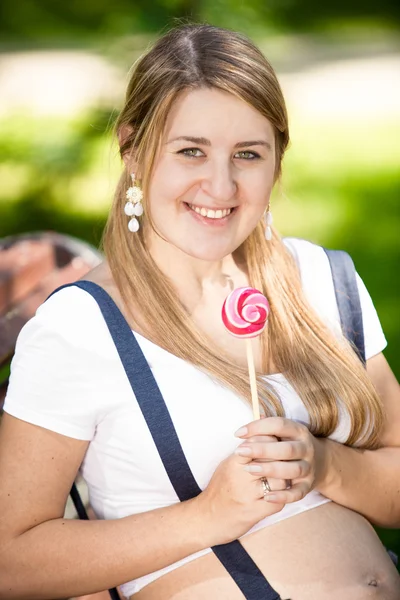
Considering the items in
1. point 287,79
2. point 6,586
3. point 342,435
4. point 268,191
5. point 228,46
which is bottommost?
point 6,586

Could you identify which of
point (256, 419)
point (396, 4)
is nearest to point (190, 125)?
point (256, 419)

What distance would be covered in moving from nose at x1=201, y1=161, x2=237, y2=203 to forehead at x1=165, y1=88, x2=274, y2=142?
72 millimetres

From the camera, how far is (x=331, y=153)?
856cm

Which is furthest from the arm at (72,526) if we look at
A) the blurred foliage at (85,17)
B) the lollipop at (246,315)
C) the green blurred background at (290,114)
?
the blurred foliage at (85,17)

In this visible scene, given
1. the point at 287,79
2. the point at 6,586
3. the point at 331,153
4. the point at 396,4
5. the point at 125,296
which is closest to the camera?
the point at 6,586

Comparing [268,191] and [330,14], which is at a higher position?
[330,14]

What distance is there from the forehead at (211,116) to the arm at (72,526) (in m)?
0.82

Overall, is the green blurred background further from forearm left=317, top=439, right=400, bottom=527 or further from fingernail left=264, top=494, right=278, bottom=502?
fingernail left=264, top=494, right=278, bottom=502

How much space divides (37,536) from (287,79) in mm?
9831

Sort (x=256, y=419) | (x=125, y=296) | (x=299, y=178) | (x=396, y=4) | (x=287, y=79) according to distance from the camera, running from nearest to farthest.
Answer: (x=256, y=419) → (x=125, y=296) → (x=299, y=178) → (x=287, y=79) → (x=396, y=4)

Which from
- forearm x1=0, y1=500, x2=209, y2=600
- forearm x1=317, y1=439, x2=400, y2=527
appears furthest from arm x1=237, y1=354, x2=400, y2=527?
forearm x1=0, y1=500, x2=209, y2=600

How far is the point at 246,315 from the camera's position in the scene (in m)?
2.20

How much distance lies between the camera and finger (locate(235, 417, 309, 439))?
7.15ft

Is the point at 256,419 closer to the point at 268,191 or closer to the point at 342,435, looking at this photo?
the point at 342,435
